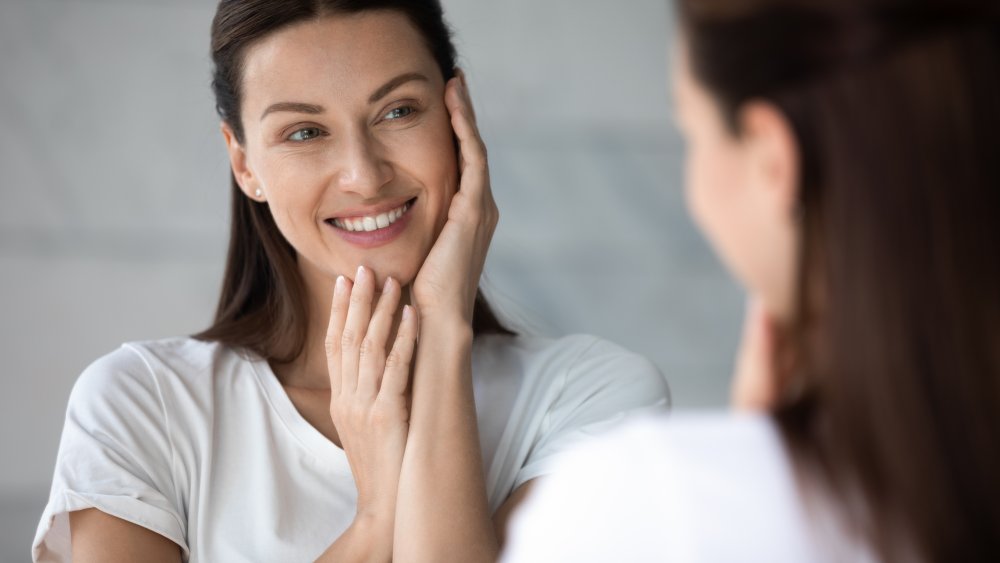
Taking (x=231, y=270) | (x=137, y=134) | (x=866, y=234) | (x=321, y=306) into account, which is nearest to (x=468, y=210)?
(x=321, y=306)

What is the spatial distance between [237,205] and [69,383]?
1416 millimetres

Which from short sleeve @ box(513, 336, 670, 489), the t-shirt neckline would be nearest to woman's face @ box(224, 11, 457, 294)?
the t-shirt neckline

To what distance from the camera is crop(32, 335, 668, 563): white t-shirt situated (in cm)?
156

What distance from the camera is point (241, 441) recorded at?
1.70 m

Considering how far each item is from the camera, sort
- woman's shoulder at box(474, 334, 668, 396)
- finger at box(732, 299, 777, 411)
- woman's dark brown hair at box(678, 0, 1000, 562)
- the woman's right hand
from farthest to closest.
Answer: woman's shoulder at box(474, 334, 668, 396) → the woman's right hand → finger at box(732, 299, 777, 411) → woman's dark brown hair at box(678, 0, 1000, 562)

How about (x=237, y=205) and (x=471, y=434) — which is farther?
(x=237, y=205)

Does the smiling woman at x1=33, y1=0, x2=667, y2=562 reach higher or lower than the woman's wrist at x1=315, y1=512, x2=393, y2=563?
higher

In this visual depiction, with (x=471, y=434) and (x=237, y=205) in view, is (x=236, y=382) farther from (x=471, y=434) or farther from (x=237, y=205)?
Answer: (x=471, y=434)

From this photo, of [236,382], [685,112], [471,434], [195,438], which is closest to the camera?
[685,112]

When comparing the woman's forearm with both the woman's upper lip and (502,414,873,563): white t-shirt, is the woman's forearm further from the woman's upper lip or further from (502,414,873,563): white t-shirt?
(502,414,873,563): white t-shirt

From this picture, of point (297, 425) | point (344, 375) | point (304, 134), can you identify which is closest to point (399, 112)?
point (304, 134)

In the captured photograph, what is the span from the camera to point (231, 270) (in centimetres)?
193

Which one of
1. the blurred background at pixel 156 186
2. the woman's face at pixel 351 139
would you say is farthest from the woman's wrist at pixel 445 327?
the blurred background at pixel 156 186

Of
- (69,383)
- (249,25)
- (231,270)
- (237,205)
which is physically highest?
(249,25)
